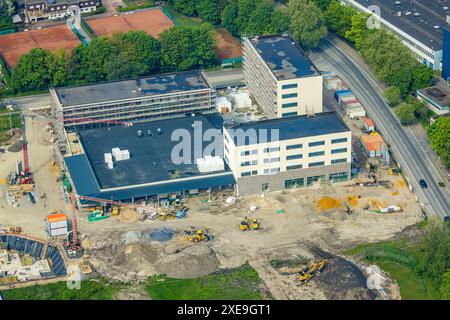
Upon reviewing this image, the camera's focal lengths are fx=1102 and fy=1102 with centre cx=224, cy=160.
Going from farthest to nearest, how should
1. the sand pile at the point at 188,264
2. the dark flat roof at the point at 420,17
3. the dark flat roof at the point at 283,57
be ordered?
1. the dark flat roof at the point at 420,17
2. the dark flat roof at the point at 283,57
3. the sand pile at the point at 188,264

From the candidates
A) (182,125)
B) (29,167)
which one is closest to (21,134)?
(29,167)

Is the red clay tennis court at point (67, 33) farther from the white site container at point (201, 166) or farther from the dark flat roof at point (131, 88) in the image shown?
the white site container at point (201, 166)

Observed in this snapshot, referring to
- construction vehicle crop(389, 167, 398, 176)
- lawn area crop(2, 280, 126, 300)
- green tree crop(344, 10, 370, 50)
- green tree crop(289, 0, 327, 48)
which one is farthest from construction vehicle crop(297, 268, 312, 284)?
green tree crop(289, 0, 327, 48)

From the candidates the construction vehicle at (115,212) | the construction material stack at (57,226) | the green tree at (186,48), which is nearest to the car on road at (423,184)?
the construction vehicle at (115,212)

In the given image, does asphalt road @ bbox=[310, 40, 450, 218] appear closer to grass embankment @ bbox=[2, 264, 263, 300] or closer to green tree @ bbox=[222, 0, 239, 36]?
green tree @ bbox=[222, 0, 239, 36]

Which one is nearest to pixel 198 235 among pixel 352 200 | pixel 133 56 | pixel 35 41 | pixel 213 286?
pixel 213 286

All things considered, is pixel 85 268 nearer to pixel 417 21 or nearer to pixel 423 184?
pixel 423 184
